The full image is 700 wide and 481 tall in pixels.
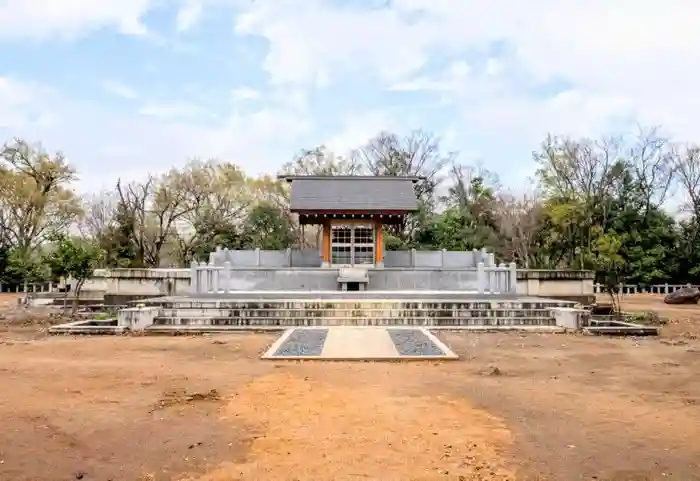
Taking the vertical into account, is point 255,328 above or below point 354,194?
below

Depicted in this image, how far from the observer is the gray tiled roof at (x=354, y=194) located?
79.6 feet

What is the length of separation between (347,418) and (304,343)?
549 centimetres

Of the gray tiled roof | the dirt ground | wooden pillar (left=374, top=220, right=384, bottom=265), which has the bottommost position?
the dirt ground

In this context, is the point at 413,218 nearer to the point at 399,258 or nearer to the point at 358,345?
the point at 399,258

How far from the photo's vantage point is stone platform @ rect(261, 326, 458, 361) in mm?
9758

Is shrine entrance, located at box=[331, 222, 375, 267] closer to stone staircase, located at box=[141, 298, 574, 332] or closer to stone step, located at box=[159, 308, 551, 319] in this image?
stone staircase, located at box=[141, 298, 574, 332]

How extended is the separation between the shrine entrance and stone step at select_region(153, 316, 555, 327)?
10.2m

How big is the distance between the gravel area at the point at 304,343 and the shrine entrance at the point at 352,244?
1137cm

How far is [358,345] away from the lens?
1105 cm

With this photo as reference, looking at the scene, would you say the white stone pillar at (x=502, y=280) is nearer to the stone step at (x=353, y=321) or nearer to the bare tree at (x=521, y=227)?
the stone step at (x=353, y=321)

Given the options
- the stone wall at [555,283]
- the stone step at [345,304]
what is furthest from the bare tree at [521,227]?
the stone step at [345,304]

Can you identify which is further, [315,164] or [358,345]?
[315,164]

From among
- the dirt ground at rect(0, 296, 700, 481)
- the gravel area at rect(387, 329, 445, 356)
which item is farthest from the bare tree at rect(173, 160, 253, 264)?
the dirt ground at rect(0, 296, 700, 481)

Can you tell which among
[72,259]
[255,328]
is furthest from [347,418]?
[72,259]
